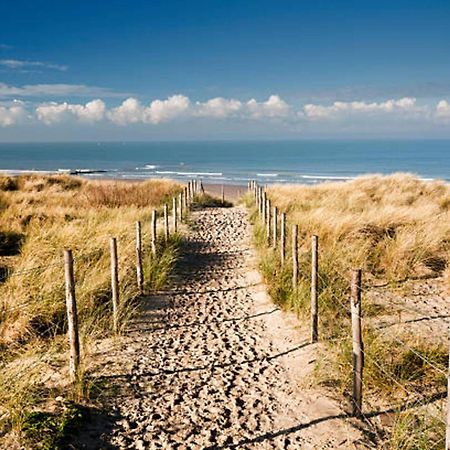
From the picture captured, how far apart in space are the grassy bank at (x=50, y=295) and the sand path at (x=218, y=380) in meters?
0.57

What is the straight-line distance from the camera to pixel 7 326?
22.3ft

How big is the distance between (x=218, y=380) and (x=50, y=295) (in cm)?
322

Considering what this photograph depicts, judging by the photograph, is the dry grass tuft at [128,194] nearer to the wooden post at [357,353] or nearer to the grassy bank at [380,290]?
the grassy bank at [380,290]

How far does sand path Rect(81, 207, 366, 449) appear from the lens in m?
4.67

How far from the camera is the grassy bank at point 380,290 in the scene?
16.6ft

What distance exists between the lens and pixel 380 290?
9.38 metres

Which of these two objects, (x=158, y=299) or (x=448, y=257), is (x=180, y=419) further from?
(x=448, y=257)

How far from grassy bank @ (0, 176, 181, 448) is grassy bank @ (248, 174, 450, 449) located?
282 cm

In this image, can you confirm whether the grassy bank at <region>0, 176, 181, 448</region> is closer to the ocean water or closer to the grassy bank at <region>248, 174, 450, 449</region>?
the grassy bank at <region>248, 174, 450, 449</region>

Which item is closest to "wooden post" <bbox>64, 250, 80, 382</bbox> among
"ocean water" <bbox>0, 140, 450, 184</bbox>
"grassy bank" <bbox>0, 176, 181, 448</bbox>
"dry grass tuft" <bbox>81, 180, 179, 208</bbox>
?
"grassy bank" <bbox>0, 176, 181, 448</bbox>

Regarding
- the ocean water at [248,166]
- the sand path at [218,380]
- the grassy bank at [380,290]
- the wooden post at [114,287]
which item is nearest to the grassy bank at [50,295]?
the wooden post at [114,287]

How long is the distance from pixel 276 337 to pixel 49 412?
361 centimetres

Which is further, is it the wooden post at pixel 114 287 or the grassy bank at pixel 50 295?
the wooden post at pixel 114 287

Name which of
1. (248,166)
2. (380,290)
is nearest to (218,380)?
(380,290)
